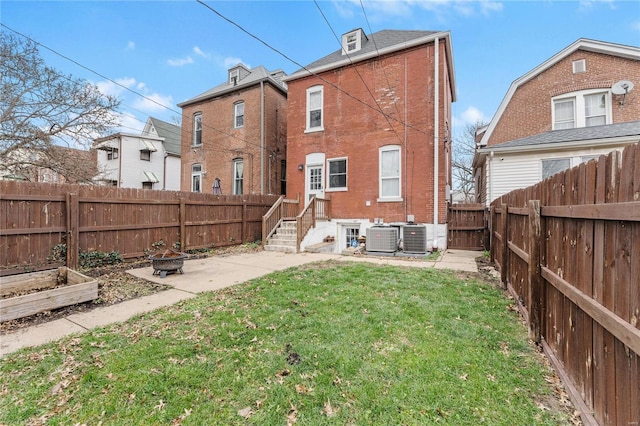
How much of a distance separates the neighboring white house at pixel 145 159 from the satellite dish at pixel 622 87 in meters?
26.2

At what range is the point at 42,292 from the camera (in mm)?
3920

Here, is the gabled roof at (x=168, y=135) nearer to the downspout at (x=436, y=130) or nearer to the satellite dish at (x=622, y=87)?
the downspout at (x=436, y=130)

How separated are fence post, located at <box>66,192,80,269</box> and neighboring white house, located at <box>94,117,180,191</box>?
52.5 feet

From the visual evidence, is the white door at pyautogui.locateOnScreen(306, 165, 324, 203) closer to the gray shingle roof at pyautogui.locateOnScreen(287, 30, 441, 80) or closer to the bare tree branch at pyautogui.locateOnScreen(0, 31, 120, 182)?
the gray shingle roof at pyautogui.locateOnScreen(287, 30, 441, 80)

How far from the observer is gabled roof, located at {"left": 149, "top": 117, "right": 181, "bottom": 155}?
2341cm

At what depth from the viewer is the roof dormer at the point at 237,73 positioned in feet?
54.7

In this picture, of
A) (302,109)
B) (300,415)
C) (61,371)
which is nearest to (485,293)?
(300,415)

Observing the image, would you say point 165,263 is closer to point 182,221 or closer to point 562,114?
point 182,221

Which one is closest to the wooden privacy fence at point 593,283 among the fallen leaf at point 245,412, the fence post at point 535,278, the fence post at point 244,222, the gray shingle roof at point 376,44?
the fence post at point 535,278

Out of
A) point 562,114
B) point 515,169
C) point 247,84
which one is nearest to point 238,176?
point 247,84

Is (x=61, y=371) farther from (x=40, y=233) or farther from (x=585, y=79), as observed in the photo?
(x=585, y=79)

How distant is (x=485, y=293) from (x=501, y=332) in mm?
1668

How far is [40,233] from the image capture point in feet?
19.3

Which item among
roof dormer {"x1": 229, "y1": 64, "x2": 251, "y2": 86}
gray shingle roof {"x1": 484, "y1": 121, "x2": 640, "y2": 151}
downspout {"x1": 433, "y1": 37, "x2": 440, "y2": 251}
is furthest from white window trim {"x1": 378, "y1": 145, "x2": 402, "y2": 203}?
roof dormer {"x1": 229, "y1": 64, "x2": 251, "y2": 86}
